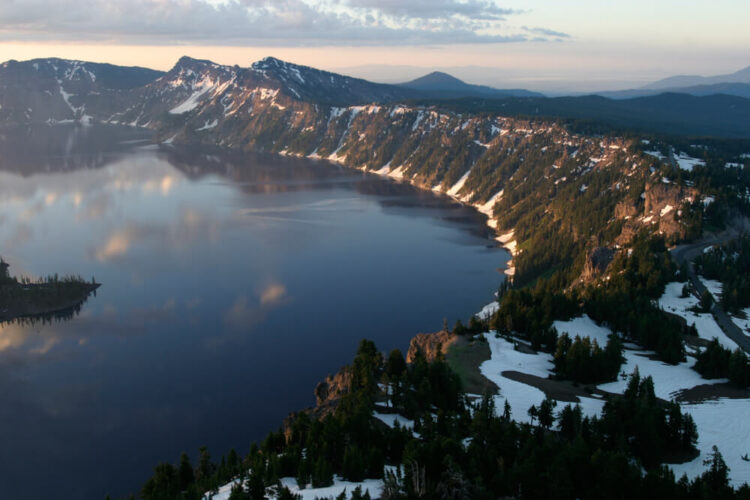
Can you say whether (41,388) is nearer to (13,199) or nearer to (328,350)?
(328,350)

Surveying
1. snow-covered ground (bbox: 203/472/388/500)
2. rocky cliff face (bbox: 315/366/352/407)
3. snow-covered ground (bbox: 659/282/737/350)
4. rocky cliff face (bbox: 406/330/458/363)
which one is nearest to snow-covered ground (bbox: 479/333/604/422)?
rocky cliff face (bbox: 406/330/458/363)

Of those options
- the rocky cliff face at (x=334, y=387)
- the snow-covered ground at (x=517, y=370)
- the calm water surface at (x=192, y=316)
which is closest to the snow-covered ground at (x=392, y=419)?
the rocky cliff face at (x=334, y=387)

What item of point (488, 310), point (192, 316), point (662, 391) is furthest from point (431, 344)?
point (192, 316)

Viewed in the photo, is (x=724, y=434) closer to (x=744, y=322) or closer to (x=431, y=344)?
(x=431, y=344)

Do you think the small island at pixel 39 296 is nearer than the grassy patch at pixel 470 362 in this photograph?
No

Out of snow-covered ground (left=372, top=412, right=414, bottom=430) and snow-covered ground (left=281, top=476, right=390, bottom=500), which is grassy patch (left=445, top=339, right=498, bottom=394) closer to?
snow-covered ground (left=372, top=412, right=414, bottom=430)

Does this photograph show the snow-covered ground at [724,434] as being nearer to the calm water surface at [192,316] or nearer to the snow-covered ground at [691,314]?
the snow-covered ground at [691,314]

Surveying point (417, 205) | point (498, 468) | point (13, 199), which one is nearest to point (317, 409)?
point (498, 468)
